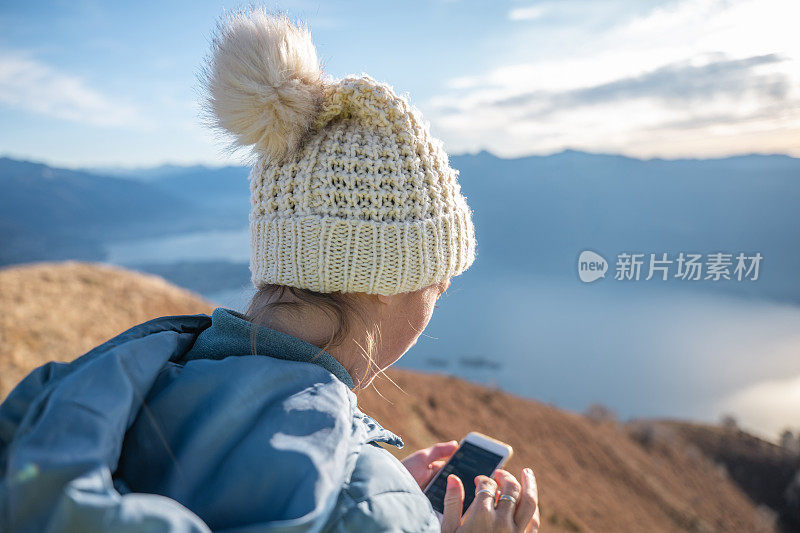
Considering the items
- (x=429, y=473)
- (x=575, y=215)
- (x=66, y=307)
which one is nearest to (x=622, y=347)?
(x=575, y=215)

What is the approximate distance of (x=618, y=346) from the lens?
50.0 metres

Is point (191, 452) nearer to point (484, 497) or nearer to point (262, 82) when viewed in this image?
point (484, 497)

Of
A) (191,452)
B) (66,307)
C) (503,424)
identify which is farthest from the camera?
(503,424)

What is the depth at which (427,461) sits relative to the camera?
207 centimetres

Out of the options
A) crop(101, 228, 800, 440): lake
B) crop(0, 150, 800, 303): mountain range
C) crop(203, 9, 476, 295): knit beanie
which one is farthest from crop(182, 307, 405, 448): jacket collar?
crop(101, 228, 800, 440): lake

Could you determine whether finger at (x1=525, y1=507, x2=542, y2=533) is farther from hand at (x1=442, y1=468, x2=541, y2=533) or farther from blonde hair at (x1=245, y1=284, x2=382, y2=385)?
blonde hair at (x1=245, y1=284, x2=382, y2=385)

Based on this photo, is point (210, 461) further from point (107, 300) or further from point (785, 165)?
point (785, 165)

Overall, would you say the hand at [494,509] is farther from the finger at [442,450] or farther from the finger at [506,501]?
the finger at [442,450]

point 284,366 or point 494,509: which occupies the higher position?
point 284,366

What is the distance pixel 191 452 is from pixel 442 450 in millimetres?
1267

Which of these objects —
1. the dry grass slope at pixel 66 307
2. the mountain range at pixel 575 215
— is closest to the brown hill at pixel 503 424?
the dry grass slope at pixel 66 307

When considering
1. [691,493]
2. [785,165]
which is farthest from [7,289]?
[785,165]

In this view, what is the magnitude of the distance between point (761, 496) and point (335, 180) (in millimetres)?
21994

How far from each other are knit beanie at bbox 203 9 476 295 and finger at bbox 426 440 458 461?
787 mm
